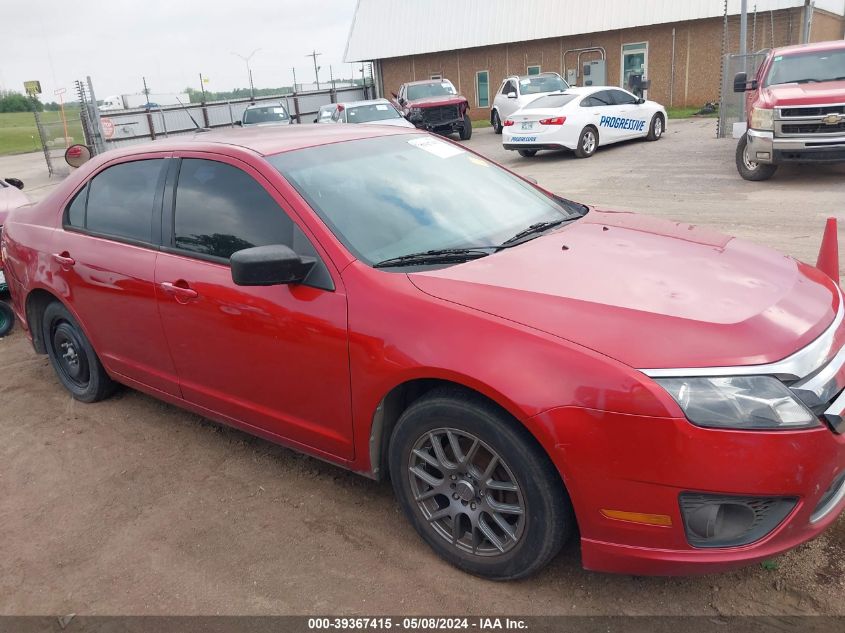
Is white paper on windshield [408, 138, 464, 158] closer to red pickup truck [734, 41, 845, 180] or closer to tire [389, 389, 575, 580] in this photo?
tire [389, 389, 575, 580]

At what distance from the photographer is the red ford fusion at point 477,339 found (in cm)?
221

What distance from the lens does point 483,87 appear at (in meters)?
32.8

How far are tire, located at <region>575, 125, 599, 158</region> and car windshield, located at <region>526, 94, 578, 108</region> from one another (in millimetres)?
791

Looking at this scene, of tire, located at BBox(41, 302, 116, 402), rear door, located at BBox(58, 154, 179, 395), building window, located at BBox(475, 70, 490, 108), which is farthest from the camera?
building window, located at BBox(475, 70, 490, 108)

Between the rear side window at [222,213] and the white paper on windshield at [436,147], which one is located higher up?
the white paper on windshield at [436,147]

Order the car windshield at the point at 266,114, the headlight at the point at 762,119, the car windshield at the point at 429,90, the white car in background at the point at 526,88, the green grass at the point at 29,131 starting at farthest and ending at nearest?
1. the car windshield at the point at 429,90
2. the car windshield at the point at 266,114
3. the green grass at the point at 29,131
4. the white car in background at the point at 526,88
5. the headlight at the point at 762,119

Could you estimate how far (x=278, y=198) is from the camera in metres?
3.10

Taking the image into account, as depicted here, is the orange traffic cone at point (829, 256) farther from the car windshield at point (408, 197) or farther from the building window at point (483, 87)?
the building window at point (483, 87)

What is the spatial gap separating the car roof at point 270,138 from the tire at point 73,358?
3.82 ft

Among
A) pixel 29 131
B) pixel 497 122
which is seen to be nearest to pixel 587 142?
pixel 497 122

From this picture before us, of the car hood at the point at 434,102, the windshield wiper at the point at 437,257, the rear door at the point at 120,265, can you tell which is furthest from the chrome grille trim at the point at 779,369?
the car hood at the point at 434,102

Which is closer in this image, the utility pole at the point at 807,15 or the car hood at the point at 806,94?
the car hood at the point at 806,94

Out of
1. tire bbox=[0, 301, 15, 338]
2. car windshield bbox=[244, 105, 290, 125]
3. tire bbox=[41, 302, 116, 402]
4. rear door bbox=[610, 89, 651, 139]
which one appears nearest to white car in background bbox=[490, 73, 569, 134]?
rear door bbox=[610, 89, 651, 139]

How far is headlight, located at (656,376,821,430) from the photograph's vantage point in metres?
2.15
